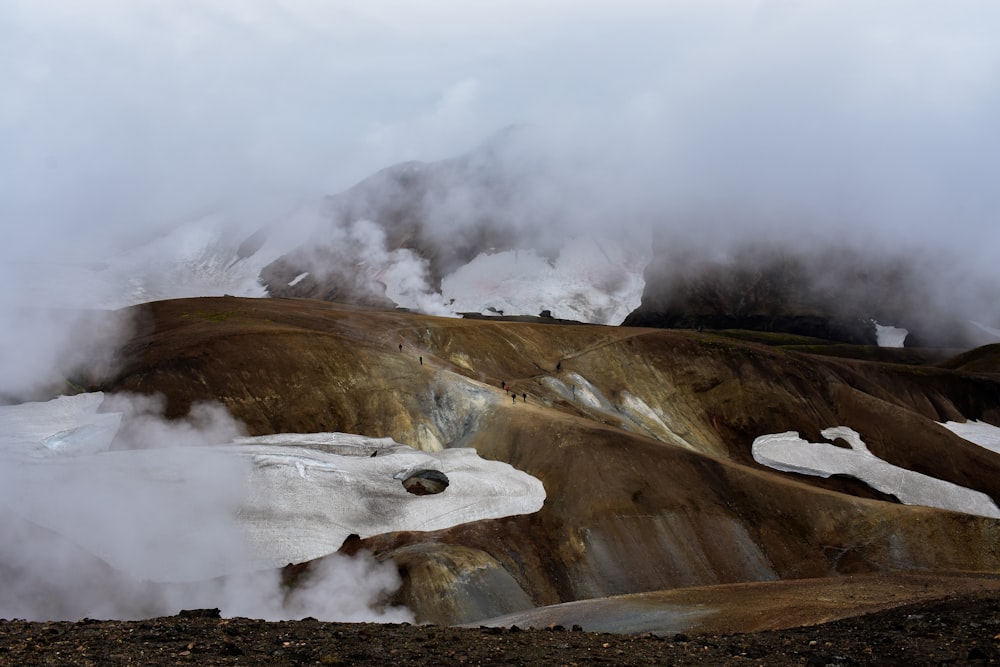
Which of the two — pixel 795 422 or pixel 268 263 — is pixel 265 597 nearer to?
pixel 795 422

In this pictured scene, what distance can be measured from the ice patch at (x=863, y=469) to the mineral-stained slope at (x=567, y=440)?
51.8 inches

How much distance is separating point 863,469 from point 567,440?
3218 cm

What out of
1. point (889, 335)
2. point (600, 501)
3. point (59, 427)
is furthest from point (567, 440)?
point (889, 335)

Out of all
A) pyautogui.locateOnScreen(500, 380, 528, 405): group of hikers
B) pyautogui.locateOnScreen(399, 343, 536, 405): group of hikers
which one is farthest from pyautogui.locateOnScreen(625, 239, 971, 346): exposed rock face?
pyautogui.locateOnScreen(399, 343, 536, 405): group of hikers

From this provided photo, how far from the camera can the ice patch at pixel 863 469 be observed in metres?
61.1

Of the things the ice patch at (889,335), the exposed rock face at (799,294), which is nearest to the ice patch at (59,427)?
the exposed rock face at (799,294)

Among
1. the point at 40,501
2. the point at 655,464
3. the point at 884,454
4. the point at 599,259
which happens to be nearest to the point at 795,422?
the point at 884,454

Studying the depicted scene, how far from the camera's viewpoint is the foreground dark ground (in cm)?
1205

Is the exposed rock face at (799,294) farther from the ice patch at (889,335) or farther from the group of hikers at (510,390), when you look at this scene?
the group of hikers at (510,390)

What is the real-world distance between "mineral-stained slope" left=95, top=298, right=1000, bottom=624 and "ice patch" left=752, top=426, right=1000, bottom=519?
132 cm

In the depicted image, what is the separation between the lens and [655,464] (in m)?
44.7

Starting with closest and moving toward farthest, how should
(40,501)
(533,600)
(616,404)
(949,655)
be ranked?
(949,655) < (40,501) < (533,600) < (616,404)

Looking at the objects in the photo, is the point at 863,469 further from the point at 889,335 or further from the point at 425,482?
the point at 889,335

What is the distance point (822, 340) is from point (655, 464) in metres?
111
